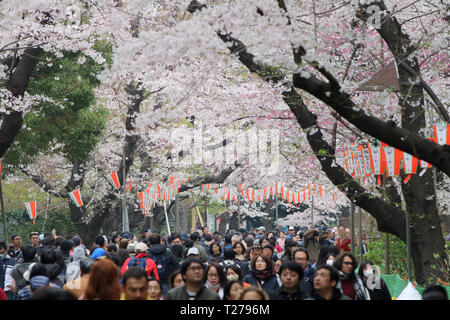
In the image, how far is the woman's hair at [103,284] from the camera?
5.79 meters

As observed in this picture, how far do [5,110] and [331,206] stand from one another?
34503 mm

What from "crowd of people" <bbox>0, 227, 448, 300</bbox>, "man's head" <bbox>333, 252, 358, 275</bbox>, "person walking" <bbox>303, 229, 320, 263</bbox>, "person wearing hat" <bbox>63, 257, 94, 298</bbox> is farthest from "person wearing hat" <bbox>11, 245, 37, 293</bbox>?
"person walking" <bbox>303, 229, 320, 263</bbox>

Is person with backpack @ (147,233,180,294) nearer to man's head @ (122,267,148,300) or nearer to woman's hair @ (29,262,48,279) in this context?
woman's hair @ (29,262,48,279)

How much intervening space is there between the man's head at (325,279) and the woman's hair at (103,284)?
2.24 m

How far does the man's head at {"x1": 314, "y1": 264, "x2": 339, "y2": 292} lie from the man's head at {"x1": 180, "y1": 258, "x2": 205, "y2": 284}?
1.24 m

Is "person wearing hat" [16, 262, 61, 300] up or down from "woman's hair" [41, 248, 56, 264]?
down

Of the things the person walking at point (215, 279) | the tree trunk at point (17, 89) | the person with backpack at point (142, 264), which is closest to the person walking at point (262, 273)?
the person walking at point (215, 279)

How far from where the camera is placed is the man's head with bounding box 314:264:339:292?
6965 millimetres

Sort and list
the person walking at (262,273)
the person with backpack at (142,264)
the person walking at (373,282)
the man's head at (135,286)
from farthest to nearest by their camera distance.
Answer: the person with backpack at (142,264), the person walking at (262,273), the person walking at (373,282), the man's head at (135,286)

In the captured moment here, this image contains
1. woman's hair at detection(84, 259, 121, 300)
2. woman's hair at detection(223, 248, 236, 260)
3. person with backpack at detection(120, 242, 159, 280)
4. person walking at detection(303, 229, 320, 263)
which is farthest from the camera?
person walking at detection(303, 229, 320, 263)

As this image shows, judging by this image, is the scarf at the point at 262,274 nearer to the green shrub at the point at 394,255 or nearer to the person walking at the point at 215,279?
the person walking at the point at 215,279

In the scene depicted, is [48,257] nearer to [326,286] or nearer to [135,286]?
[135,286]

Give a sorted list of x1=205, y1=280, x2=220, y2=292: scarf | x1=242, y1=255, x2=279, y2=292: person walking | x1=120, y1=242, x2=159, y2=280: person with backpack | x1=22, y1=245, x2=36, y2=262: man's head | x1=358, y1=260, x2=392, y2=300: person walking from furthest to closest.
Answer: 1. x1=22, y1=245, x2=36, y2=262: man's head
2. x1=120, y1=242, x2=159, y2=280: person with backpack
3. x1=242, y1=255, x2=279, y2=292: person walking
4. x1=358, y1=260, x2=392, y2=300: person walking
5. x1=205, y1=280, x2=220, y2=292: scarf

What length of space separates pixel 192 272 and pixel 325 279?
1.42 meters
